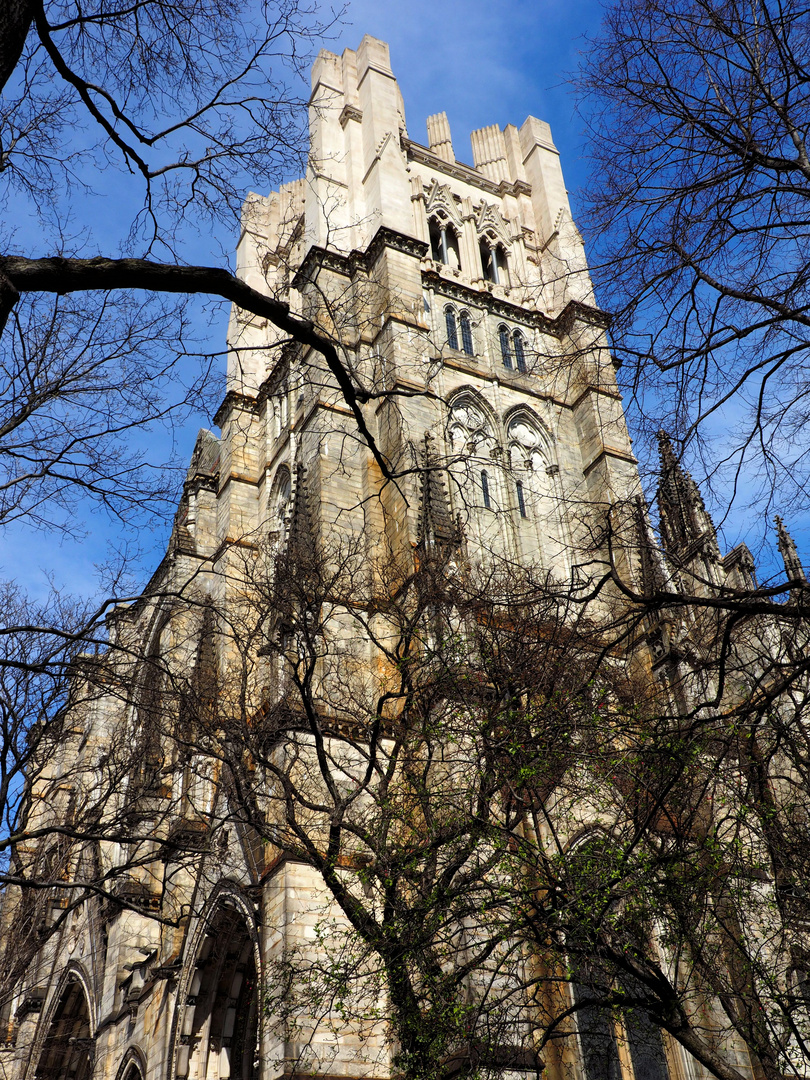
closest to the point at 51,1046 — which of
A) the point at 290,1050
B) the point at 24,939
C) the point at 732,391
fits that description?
the point at 24,939

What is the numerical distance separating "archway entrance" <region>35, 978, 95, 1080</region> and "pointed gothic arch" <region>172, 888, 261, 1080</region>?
838cm

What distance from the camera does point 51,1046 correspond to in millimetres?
24453

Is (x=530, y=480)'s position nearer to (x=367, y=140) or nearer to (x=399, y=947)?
(x=367, y=140)

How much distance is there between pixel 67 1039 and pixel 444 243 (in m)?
23.7

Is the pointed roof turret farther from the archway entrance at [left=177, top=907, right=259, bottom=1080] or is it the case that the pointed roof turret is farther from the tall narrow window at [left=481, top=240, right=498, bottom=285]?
the tall narrow window at [left=481, top=240, right=498, bottom=285]

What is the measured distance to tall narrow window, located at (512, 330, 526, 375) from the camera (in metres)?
28.5

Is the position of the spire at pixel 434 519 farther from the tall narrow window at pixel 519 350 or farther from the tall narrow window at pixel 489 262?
the tall narrow window at pixel 489 262

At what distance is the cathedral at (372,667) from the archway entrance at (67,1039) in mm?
79

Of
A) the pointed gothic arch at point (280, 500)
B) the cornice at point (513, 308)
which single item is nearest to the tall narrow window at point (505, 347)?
the cornice at point (513, 308)

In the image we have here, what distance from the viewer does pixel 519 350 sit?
94.8 ft

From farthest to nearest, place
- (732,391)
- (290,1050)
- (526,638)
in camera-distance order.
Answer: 1. (526,638)
2. (290,1050)
3. (732,391)

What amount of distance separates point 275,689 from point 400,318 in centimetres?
1076

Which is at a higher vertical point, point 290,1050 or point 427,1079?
point 290,1050

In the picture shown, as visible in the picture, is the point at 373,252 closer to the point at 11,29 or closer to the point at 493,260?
the point at 493,260
